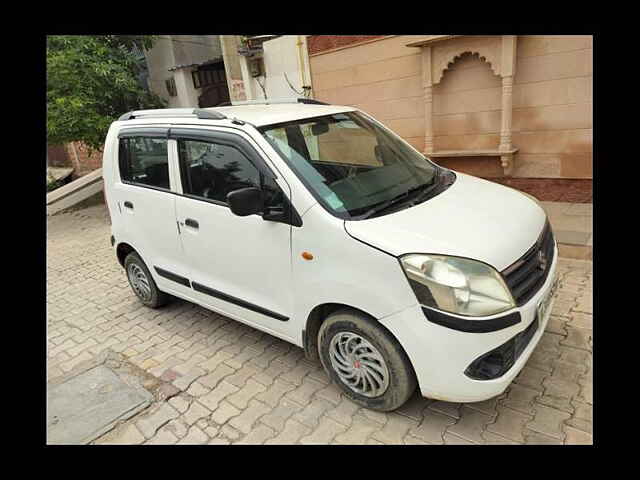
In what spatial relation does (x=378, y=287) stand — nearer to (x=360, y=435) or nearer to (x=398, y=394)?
(x=398, y=394)

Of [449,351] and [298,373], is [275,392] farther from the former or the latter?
[449,351]

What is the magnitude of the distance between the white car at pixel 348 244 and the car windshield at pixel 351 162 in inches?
0.5

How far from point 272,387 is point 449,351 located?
1408 millimetres

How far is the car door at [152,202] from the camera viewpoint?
3455mm

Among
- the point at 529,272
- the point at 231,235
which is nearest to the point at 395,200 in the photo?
the point at 529,272

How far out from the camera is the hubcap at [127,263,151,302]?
4238mm

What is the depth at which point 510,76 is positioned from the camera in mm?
5680

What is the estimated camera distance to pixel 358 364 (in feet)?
8.52

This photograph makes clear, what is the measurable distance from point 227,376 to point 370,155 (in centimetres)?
203

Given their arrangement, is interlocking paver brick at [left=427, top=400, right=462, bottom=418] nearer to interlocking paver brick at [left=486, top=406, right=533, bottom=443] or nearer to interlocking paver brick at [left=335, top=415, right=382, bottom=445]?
interlocking paver brick at [left=486, top=406, right=533, bottom=443]

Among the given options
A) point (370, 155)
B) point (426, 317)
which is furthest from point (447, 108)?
point (426, 317)

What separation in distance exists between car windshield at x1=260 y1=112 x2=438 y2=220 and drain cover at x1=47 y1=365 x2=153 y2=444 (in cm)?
201

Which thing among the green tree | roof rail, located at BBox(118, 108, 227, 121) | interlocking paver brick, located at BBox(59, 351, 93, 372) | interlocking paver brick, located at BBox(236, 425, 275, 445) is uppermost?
the green tree

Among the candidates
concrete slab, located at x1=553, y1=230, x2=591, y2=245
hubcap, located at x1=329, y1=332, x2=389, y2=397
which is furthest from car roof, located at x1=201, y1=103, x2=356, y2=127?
concrete slab, located at x1=553, y1=230, x2=591, y2=245
